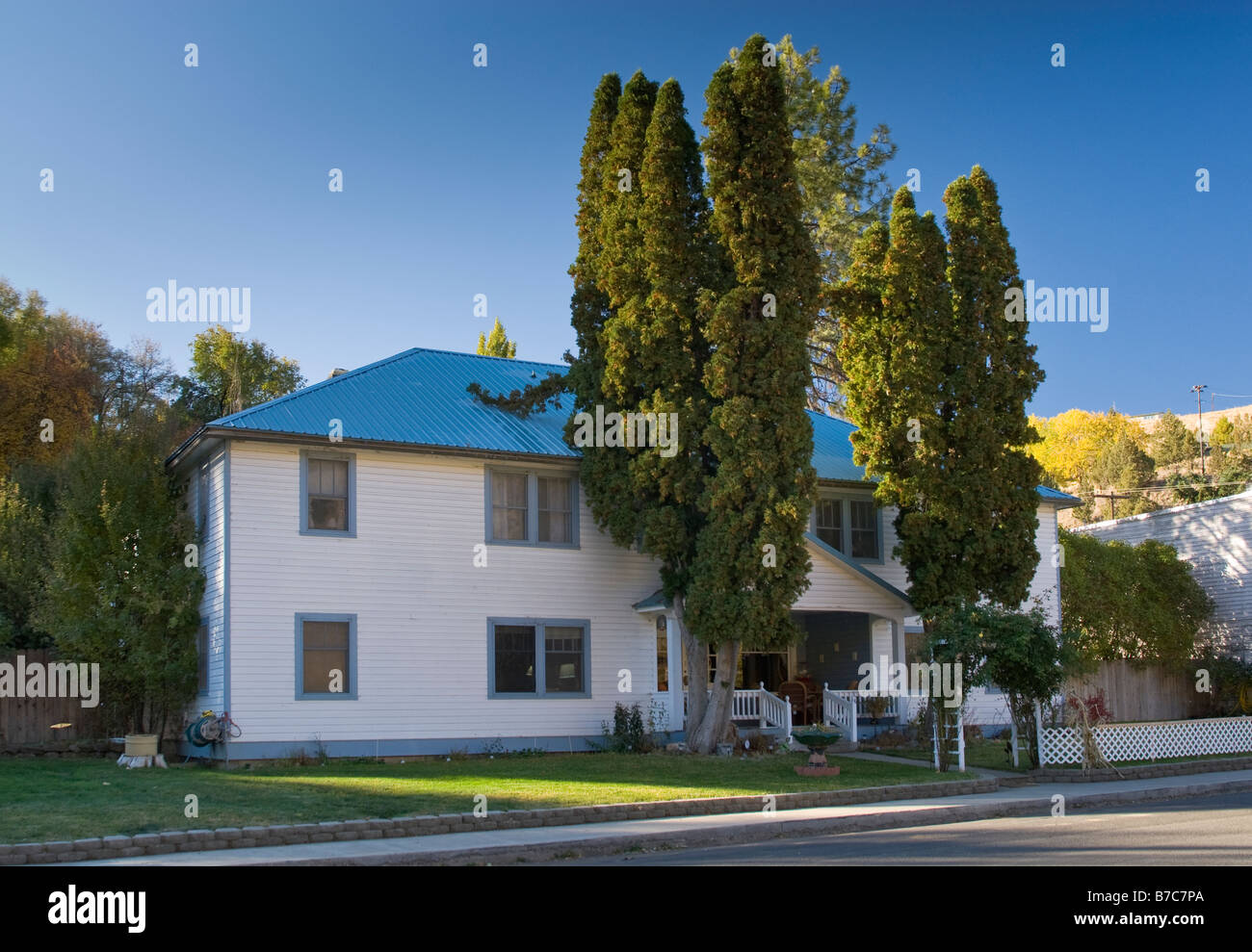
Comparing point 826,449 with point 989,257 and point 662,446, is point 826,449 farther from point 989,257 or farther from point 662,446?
point 662,446

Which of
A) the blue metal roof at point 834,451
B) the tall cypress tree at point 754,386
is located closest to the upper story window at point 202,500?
the tall cypress tree at point 754,386

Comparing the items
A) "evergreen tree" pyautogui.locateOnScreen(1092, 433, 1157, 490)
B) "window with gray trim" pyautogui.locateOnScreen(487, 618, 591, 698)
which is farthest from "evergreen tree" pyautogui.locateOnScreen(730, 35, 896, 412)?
"evergreen tree" pyautogui.locateOnScreen(1092, 433, 1157, 490)

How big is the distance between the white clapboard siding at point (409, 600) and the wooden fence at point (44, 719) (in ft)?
19.7

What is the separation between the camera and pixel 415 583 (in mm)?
23375

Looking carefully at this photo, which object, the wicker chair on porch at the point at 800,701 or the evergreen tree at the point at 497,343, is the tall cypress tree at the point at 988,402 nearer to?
the wicker chair on porch at the point at 800,701

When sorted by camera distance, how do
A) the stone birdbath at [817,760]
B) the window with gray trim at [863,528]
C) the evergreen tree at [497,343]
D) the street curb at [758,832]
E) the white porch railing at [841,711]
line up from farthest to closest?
the evergreen tree at [497,343], the window with gray trim at [863,528], the white porch railing at [841,711], the stone birdbath at [817,760], the street curb at [758,832]

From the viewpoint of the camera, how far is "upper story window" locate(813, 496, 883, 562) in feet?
95.8

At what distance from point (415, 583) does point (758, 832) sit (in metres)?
10.8

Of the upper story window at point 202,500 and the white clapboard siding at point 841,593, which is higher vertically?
the upper story window at point 202,500

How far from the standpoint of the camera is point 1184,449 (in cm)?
10212

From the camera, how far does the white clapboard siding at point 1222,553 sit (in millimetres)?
37312

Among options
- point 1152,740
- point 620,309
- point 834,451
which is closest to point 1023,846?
point 1152,740

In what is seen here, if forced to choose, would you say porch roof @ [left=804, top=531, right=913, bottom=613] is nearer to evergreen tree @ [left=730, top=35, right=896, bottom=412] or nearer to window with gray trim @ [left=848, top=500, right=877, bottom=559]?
window with gray trim @ [left=848, top=500, right=877, bottom=559]

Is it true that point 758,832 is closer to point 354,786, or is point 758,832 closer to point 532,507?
point 354,786
